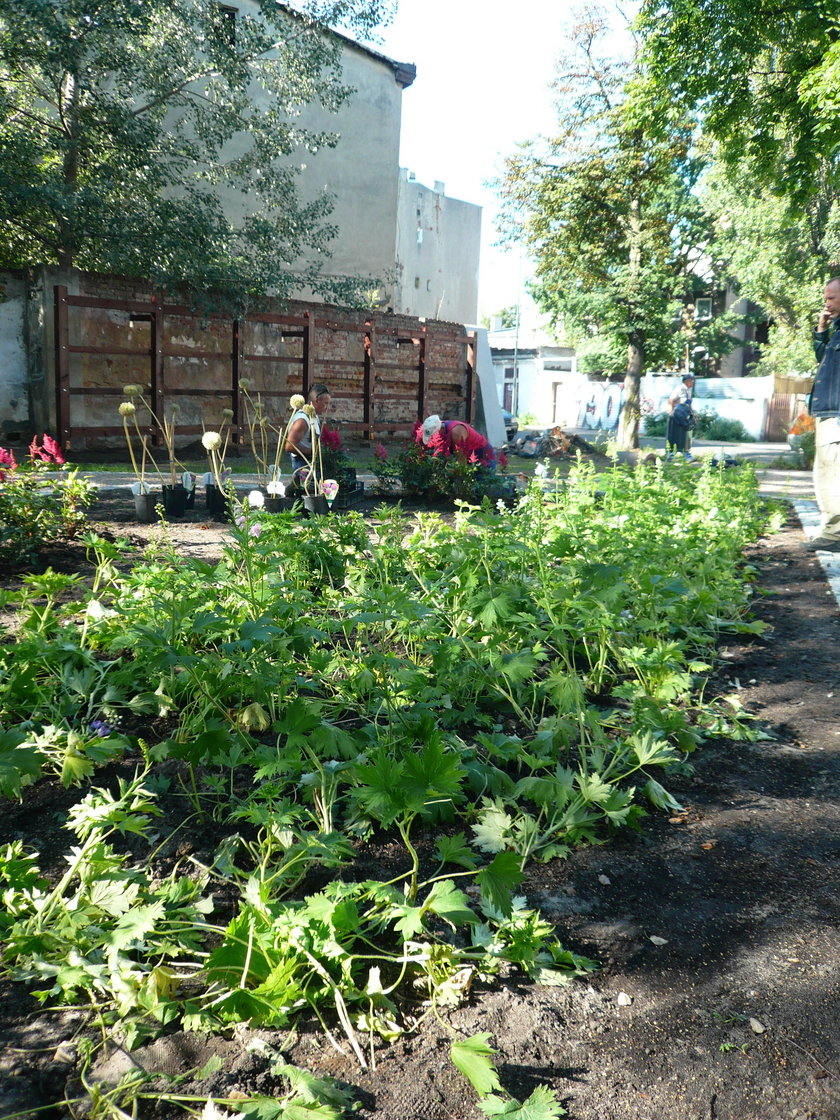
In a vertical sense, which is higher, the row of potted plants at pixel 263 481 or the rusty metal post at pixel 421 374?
the rusty metal post at pixel 421 374

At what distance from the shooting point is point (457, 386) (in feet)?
69.2

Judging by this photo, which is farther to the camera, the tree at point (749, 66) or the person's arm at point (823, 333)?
the tree at point (749, 66)

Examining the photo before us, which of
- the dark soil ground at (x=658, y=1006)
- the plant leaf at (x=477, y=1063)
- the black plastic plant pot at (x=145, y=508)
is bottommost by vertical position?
the dark soil ground at (x=658, y=1006)

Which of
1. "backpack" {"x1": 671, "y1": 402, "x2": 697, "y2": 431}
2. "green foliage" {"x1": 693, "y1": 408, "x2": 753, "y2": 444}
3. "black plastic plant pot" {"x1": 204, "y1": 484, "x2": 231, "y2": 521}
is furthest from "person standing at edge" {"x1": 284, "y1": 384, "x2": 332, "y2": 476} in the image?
"green foliage" {"x1": 693, "y1": 408, "x2": 753, "y2": 444}

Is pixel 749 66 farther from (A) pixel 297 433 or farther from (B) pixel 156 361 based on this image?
(B) pixel 156 361

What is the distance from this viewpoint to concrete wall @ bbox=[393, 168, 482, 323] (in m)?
35.3

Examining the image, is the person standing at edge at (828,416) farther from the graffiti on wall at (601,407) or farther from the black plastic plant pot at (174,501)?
the graffiti on wall at (601,407)

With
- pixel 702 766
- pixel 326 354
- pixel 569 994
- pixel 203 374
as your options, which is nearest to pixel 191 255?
pixel 203 374

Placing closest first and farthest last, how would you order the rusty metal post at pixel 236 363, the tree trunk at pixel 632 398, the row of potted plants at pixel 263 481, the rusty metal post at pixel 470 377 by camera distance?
the row of potted plants at pixel 263 481 → the rusty metal post at pixel 236 363 → the rusty metal post at pixel 470 377 → the tree trunk at pixel 632 398

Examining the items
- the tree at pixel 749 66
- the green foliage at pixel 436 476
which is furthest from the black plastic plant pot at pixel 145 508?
the tree at pixel 749 66

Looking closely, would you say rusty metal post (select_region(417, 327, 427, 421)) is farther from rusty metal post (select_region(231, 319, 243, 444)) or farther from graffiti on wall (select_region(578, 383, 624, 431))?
graffiti on wall (select_region(578, 383, 624, 431))

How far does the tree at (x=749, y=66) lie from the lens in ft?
35.2

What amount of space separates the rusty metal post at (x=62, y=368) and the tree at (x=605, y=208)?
14.1 metres

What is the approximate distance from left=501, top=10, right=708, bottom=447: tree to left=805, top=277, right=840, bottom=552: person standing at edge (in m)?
16.5
